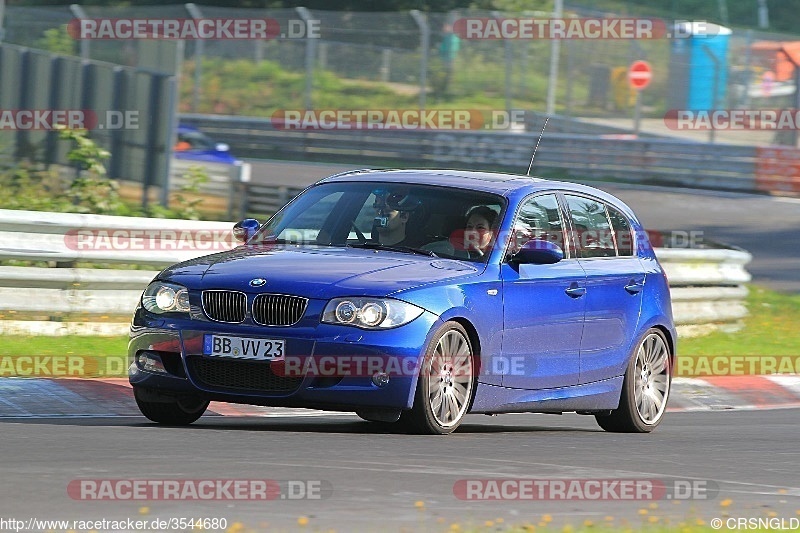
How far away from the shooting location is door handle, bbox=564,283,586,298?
10.1m

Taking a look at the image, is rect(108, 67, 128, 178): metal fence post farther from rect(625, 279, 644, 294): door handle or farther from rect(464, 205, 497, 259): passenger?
rect(464, 205, 497, 259): passenger

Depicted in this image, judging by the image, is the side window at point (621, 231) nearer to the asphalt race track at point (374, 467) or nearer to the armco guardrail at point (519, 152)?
the asphalt race track at point (374, 467)

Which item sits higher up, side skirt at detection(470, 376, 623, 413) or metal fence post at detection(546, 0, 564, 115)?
metal fence post at detection(546, 0, 564, 115)

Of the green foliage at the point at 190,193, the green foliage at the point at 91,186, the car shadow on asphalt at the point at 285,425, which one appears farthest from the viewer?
the green foliage at the point at 190,193

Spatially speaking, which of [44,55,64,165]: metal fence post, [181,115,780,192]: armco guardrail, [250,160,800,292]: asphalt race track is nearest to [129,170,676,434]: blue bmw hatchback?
[44,55,64,165]: metal fence post

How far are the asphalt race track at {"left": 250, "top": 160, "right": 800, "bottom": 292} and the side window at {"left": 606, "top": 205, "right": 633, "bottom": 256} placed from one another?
11.4 metres

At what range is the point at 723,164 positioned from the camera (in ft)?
107

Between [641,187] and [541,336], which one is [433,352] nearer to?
[541,336]

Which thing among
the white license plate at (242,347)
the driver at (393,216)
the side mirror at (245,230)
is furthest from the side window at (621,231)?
the white license plate at (242,347)

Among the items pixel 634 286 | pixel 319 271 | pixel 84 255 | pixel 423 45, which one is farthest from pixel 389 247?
pixel 423 45

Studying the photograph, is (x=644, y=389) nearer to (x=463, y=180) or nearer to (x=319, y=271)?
(x=463, y=180)

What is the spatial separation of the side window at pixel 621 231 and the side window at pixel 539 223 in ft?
2.70

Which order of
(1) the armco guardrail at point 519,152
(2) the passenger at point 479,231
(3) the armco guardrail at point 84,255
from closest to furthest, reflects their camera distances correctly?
(2) the passenger at point 479,231 → (3) the armco guardrail at point 84,255 → (1) the armco guardrail at point 519,152

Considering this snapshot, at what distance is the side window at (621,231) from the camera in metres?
11.2
